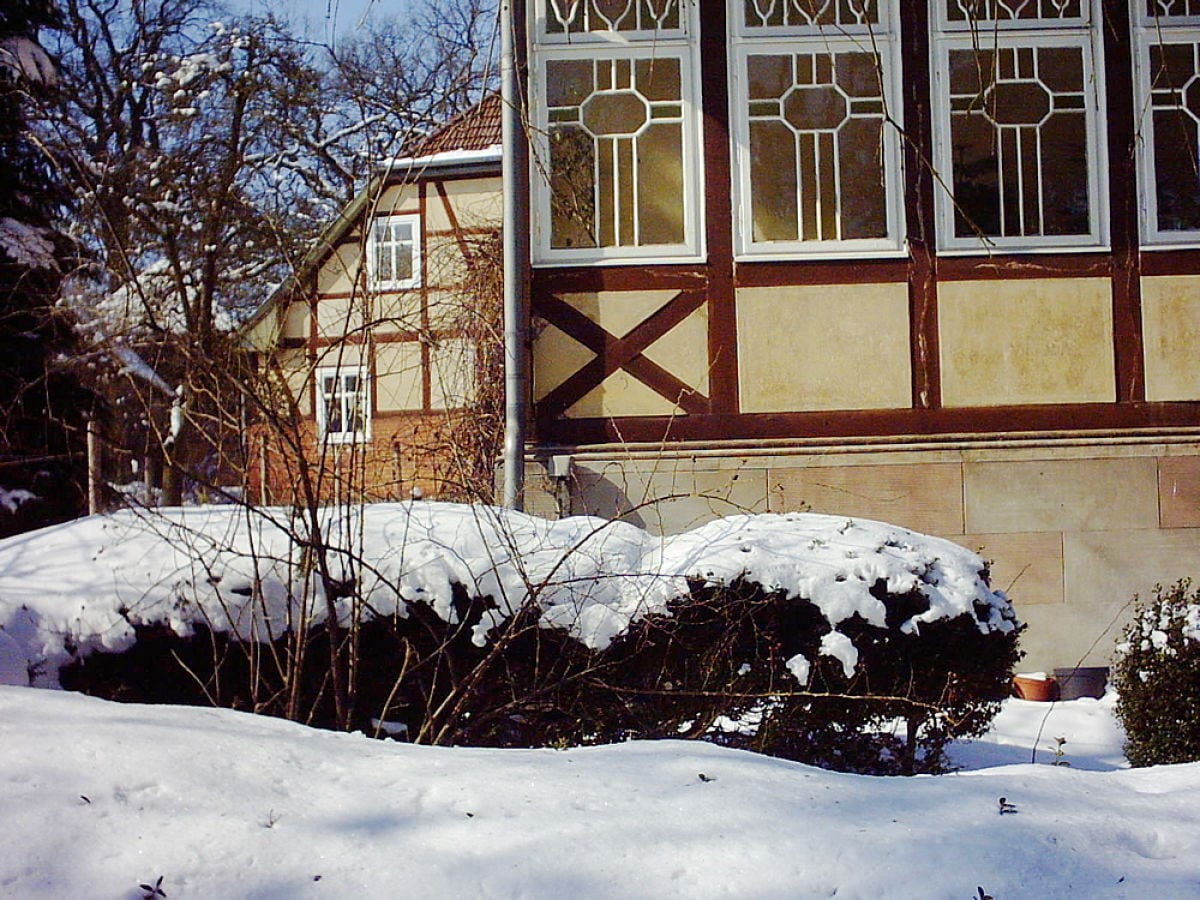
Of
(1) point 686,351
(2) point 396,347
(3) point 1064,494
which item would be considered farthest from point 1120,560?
(2) point 396,347

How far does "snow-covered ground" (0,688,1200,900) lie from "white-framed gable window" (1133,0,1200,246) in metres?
5.59

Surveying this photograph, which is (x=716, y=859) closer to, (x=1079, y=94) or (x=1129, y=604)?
(x=1129, y=604)

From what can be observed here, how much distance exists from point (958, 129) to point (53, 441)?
729 cm

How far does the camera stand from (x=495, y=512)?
4.55 meters

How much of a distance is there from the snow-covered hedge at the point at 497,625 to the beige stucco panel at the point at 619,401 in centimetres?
290

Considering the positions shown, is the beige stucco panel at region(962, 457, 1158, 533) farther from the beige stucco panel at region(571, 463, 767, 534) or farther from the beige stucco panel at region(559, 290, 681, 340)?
the beige stucco panel at region(559, 290, 681, 340)

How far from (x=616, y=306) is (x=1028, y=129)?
2.83 m

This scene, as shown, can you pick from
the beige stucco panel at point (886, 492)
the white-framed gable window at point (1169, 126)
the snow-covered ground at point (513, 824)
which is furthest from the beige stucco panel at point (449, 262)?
the snow-covered ground at point (513, 824)

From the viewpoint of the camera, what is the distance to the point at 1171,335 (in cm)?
759

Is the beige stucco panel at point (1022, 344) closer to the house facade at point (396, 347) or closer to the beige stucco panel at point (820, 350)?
the beige stucco panel at point (820, 350)

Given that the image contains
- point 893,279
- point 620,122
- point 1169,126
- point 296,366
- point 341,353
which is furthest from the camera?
point 1169,126

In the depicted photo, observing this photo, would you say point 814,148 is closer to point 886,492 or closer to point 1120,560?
point 886,492

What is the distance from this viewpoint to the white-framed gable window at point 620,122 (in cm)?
759

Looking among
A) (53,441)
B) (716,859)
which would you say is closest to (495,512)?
(716,859)
